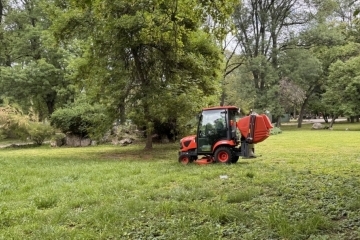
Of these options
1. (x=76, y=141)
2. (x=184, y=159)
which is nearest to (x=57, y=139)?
(x=76, y=141)

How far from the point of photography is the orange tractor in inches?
385

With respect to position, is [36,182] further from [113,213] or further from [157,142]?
[157,142]

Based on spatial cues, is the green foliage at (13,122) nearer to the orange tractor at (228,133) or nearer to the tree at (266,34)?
the orange tractor at (228,133)

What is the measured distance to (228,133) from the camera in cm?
995

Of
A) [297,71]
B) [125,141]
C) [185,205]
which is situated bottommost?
[185,205]

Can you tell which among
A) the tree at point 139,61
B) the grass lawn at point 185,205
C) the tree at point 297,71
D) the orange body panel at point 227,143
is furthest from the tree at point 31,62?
the tree at point 297,71

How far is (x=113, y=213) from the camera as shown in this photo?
15.6 ft

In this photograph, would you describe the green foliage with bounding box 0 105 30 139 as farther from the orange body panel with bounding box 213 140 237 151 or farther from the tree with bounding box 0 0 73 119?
the orange body panel with bounding box 213 140 237 151

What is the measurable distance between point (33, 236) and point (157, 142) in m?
16.3

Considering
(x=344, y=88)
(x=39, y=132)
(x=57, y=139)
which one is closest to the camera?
→ (x=39, y=132)

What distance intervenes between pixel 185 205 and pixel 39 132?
1791 centimetres

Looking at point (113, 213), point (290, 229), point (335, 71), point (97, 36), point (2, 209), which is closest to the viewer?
point (290, 229)

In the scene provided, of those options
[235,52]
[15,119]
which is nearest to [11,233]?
[15,119]

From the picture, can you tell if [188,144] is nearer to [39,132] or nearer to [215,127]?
[215,127]
